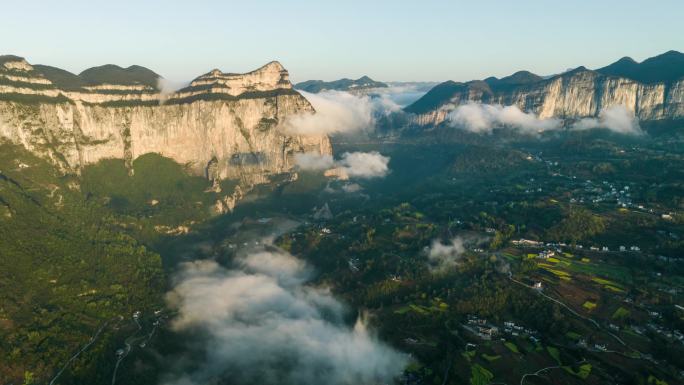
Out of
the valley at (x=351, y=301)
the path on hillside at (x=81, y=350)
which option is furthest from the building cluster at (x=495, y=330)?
the path on hillside at (x=81, y=350)

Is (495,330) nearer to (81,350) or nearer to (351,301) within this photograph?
(351,301)

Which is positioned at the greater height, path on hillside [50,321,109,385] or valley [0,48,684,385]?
valley [0,48,684,385]

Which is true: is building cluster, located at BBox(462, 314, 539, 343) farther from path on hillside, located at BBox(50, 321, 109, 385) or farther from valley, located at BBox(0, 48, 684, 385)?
path on hillside, located at BBox(50, 321, 109, 385)

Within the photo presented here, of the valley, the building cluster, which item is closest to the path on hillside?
the valley

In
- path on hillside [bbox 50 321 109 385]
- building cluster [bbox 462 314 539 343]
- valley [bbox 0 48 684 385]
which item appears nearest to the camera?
valley [bbox 0 48 684 385]

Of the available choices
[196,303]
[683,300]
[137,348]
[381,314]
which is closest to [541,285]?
[683,300]

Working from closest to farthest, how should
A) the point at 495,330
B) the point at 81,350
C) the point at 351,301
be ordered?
the point at 495,330, the point at 81,350, the point at 351,301

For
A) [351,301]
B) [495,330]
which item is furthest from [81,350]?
[495,330]

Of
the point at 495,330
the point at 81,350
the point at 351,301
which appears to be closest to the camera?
the point at 495,330

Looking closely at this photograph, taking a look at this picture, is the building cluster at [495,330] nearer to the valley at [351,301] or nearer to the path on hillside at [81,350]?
the valley at [351,301]

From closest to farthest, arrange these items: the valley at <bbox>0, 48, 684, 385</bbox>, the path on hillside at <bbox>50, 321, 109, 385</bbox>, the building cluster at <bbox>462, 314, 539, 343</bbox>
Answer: the valley at <bbox>0, 48, 684, 385</bbox>, the path on hillside at <bbox>50, 321, 109, 385</bbox>, the building cluster at <bbox>462, 314, 539, 343</bbox>

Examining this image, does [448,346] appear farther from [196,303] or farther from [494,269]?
[196,303]
